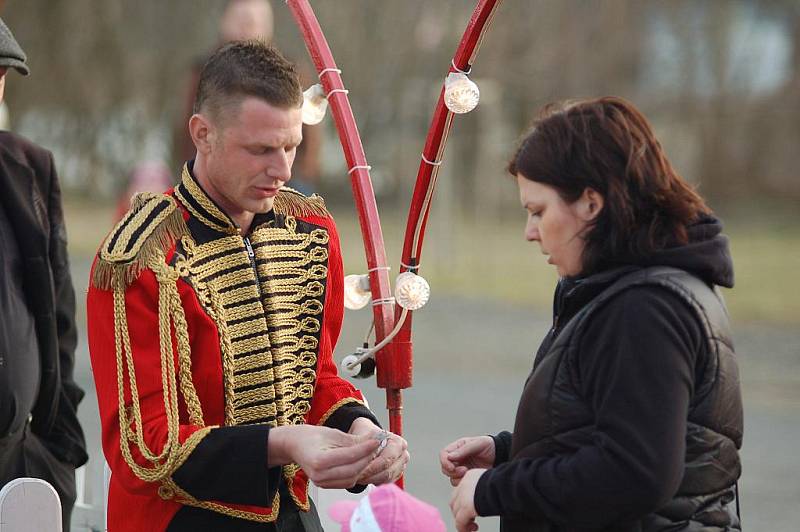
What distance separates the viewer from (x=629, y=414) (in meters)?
2.21

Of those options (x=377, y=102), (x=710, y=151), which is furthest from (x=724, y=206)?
(x=377, y=102)

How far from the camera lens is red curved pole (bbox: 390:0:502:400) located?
294 cm

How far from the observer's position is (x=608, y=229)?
237 cm

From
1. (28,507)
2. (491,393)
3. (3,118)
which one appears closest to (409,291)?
(28,507)

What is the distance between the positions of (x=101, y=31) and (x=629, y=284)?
16.0 meters

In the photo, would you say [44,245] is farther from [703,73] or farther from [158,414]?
[703,73]

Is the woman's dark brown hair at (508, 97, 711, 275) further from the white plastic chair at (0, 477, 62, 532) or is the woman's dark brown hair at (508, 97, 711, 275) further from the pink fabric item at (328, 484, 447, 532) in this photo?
the white plastic chair at (0, 477, 62, 532)

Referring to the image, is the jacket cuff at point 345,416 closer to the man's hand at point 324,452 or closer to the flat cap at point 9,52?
the man's hand at point 324,452

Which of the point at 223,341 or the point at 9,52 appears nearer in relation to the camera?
the point at 223,341

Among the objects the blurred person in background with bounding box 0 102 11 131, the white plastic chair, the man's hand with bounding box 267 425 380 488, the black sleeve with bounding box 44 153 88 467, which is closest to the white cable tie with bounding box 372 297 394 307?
the man's hand with bounding box 267 425 380 488

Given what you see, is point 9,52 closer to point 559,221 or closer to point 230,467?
point 230,467

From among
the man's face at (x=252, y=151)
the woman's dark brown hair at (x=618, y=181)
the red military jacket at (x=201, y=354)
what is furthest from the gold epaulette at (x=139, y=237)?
the woman's dark brown hair at (x=618, y=181)

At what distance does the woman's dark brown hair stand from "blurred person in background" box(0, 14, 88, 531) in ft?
5.13

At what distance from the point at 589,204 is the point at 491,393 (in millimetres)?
6207
